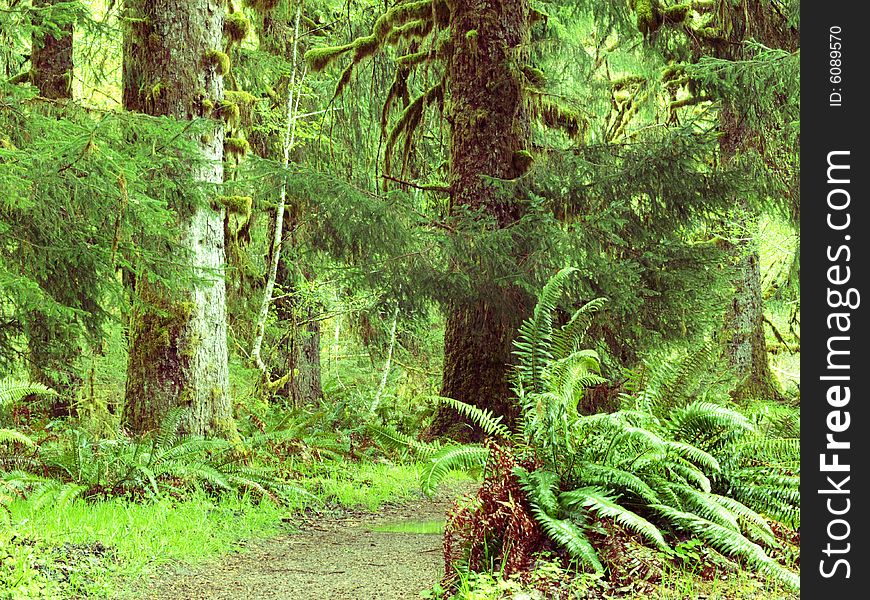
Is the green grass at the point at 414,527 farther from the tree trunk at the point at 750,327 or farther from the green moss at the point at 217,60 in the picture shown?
the tree trunk at the point at 750,327

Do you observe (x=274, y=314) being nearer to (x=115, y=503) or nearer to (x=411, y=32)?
(x=411, y=32)

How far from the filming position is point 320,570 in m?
5.25

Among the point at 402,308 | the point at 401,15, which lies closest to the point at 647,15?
the point at 401,15

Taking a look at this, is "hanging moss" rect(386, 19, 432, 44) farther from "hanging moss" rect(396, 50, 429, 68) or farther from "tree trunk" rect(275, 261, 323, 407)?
"tree trunk" rect(275, 261, 323, 407)

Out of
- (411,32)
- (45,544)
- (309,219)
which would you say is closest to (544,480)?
(45,544)

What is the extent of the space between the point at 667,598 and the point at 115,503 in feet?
13.5

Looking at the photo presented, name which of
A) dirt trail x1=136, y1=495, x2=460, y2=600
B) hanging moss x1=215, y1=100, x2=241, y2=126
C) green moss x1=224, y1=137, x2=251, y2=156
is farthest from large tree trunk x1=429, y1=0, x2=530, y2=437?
dirt trail x1=136, y1=495, x2=460, y2=600

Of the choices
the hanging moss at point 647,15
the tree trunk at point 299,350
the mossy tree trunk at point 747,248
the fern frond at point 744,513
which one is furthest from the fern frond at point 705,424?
the tree trunk at point 299,350

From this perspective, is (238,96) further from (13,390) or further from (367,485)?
(13,390)

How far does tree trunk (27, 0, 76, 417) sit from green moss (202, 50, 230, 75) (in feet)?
4.09

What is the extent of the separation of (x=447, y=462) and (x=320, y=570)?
131cm

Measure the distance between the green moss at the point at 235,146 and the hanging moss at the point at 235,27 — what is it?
1.14 meters
